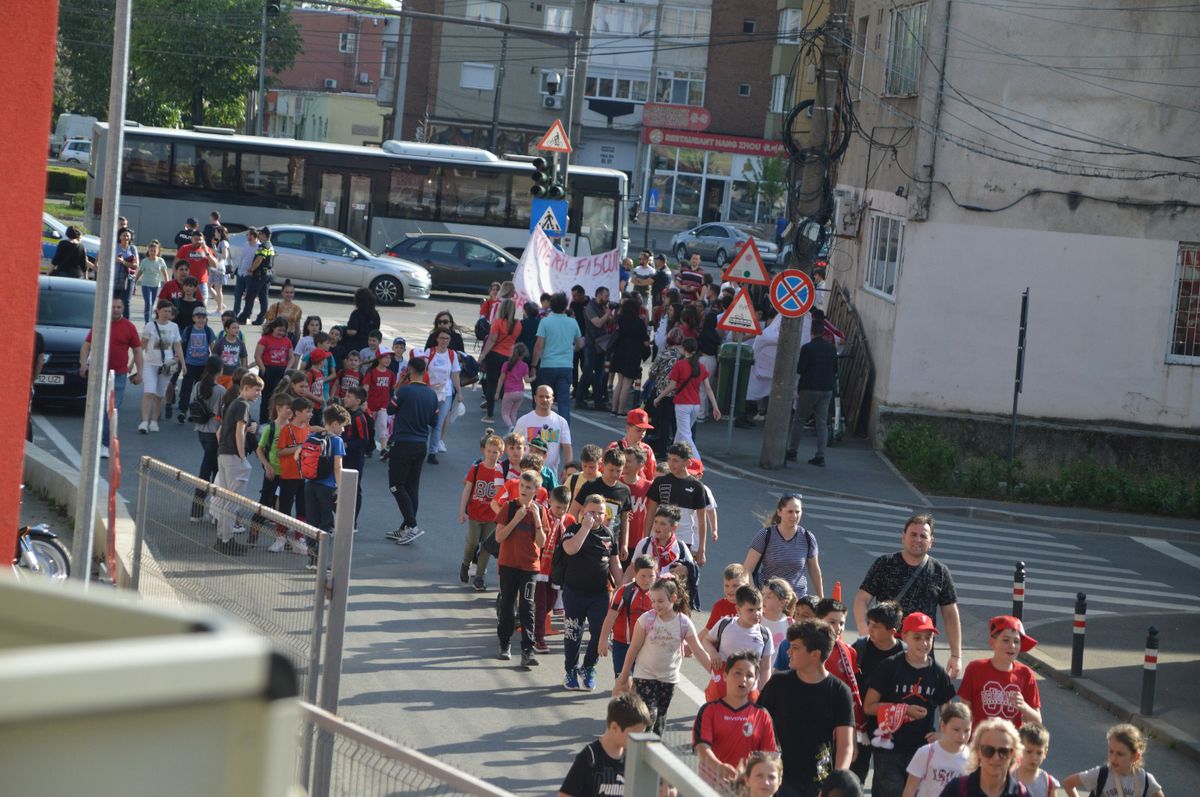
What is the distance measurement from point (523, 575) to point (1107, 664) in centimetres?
554

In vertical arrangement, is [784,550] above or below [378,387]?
below

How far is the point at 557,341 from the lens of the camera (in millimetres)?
19953

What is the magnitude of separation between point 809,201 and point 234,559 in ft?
42.7

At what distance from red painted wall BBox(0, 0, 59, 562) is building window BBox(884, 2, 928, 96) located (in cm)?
1848

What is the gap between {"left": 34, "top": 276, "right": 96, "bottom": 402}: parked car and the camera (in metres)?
19.1

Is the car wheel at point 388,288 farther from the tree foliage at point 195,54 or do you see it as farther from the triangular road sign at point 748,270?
the tree foliage at point 195,54

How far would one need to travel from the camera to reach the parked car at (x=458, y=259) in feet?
119

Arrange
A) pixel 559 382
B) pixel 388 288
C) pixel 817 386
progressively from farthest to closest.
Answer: pixel 388 288 → pixel 817 386 → pixel 559 382

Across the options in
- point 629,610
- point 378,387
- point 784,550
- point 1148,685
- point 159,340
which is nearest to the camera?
point 629,610

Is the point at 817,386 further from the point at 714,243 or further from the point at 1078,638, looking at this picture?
the point at 714,243

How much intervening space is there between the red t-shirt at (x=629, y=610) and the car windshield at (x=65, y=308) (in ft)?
38.5

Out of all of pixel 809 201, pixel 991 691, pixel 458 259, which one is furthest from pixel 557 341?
pixel 458 259

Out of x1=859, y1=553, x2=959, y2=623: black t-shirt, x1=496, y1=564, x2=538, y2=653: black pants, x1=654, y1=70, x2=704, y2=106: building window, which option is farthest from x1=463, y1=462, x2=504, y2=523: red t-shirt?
x1=654, y1=70, x2=704, y2=106: building window

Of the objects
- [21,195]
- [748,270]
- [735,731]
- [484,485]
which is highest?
[748,270]
